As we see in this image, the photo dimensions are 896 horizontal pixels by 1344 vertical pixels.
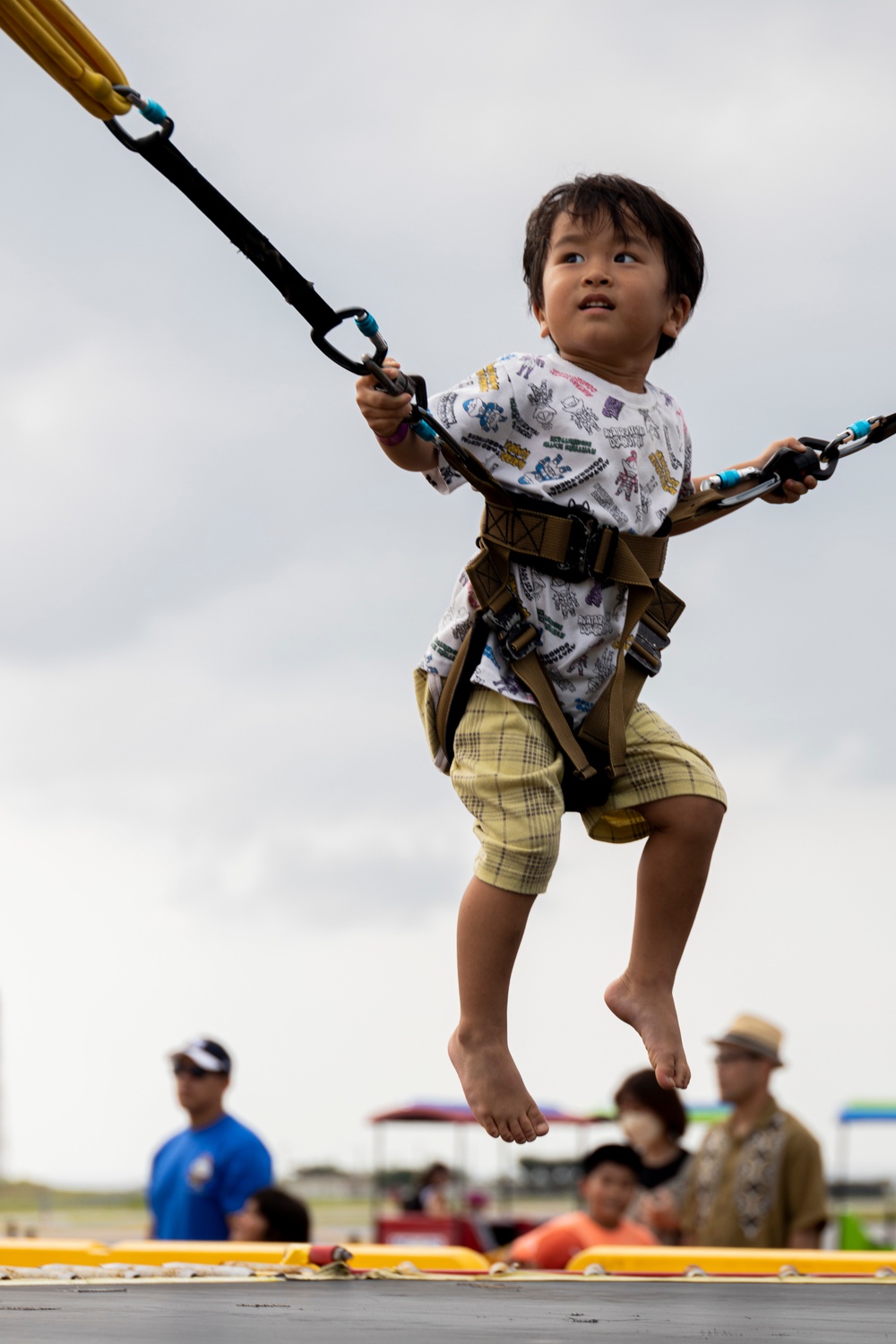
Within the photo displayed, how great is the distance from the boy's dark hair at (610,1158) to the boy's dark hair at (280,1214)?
1013 millimetres

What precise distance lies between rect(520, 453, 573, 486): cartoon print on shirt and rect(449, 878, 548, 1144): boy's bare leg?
2.50 feet

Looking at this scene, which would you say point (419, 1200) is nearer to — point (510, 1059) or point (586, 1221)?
point (586, 1221)

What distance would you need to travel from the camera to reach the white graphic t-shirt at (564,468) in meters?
2.88

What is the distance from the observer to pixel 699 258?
9.93 feet

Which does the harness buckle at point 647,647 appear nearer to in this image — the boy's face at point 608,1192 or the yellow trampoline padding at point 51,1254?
the yellow trampoline padding at point 51,1254

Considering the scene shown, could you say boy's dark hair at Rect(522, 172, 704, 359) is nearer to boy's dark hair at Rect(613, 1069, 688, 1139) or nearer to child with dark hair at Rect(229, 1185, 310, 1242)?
child with dark hair at Rect(229, 1185, 310, 1242)

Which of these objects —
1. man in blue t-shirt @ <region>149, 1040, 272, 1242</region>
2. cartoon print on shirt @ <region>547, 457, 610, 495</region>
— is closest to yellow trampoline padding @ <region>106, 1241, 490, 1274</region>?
man in blue t-shirt @ <region>149, 1040, 272, 1242</region>

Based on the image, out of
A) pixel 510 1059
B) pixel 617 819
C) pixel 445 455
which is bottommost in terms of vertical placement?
pixel 510 1059

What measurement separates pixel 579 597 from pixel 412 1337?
138 centimetres

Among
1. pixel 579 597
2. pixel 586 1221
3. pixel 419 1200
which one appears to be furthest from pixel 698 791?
pixel 419 1200

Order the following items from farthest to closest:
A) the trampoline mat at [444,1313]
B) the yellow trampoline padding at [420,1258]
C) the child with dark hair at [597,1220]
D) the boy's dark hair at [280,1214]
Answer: the child with dark hair at [597,1220], the boy's dark hair at [280,1214], the yellow trampoline padding at [420,1258], the trampoline mat at [444,1313]

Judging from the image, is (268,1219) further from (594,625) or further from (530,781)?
(594,625)

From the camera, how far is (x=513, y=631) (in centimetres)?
291

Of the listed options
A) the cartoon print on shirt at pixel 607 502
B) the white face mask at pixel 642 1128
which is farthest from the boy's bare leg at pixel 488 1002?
the white face mask at pixel 642 1128
